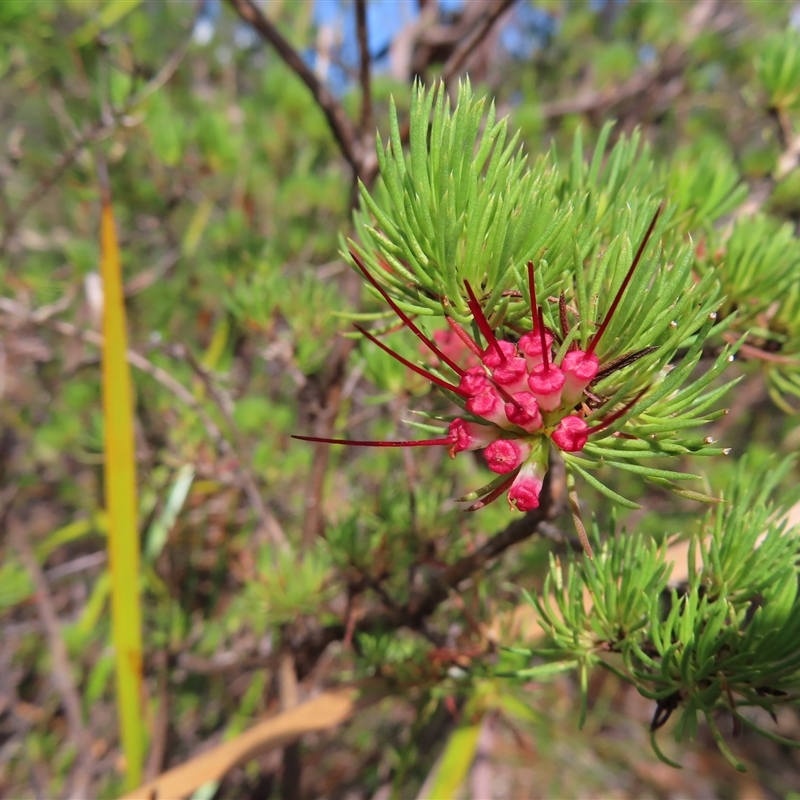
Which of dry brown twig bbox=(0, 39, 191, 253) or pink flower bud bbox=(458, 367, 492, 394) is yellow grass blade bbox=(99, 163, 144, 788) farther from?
pink flower bud bbox=(458, 367, 492, 394)

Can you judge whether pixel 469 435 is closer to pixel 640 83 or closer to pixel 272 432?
pixel 272 432

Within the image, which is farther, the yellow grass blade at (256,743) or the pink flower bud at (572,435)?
the yellow grass blade at (256,743)

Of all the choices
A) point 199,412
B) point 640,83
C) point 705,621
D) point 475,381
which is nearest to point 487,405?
point 475,381

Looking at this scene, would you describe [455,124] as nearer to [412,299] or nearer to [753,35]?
[412,299]

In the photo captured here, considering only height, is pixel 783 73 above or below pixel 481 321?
above

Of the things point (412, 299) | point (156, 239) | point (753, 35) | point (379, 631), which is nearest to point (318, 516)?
point (379, 631)

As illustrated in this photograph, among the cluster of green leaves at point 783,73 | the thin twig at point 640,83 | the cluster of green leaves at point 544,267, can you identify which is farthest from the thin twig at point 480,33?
the thin twig at point 640,83

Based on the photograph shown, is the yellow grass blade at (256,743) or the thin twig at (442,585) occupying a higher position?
the thin twig at (442,585)

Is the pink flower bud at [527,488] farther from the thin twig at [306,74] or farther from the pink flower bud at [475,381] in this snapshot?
the thin twig at [306,74]
